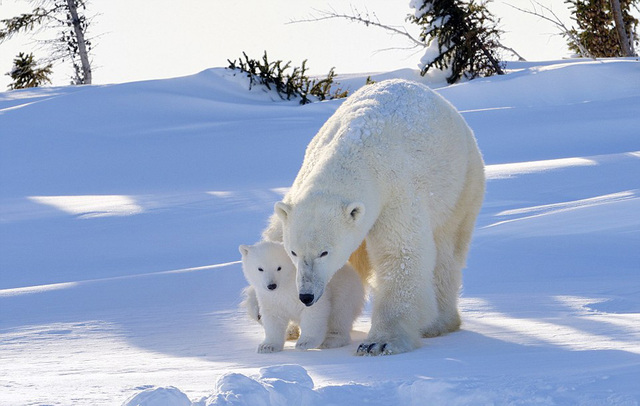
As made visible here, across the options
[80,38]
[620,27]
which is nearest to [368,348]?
[620,27]

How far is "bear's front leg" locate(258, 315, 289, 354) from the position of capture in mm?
4870

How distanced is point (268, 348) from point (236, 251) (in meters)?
3.97

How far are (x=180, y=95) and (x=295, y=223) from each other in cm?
1370

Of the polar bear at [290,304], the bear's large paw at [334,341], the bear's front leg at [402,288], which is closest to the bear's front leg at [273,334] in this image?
the polar bear at [290,304]

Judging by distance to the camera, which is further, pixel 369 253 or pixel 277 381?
pixel 369 253

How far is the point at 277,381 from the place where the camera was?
10.6 ft

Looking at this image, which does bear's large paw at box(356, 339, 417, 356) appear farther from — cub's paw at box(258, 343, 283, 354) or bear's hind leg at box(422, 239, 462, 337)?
bear's hind leg at box(422, 239, 462, 337)

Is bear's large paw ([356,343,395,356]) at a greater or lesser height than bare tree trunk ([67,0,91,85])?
lesser

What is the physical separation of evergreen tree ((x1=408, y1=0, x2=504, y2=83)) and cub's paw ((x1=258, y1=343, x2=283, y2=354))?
1499 cm

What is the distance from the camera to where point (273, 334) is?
491cm

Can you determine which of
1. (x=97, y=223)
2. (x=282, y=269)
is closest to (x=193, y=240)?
(x=97, y=223)

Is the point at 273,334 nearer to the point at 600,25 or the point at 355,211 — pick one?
the point at 355,211

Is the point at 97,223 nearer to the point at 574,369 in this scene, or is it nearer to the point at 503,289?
the point at 503,289

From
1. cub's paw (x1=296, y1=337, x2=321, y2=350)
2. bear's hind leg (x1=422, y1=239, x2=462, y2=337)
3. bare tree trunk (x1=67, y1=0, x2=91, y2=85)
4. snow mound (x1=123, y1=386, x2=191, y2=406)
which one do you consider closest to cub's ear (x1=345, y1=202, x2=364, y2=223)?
cub's paw (x1=296, y1=337, x2=321, y2=350)
